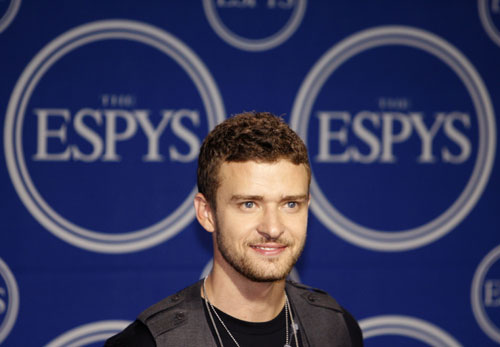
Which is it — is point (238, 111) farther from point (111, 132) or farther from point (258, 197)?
point (258, 197)

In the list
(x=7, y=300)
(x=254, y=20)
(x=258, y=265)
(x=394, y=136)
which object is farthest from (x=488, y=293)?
(x=7, y=300)

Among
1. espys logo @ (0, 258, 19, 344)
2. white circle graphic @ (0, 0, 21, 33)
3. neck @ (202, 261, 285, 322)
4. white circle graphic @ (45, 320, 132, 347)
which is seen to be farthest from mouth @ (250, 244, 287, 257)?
white circle graphic @ (0, 0, 21, 33)

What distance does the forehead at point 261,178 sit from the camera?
1.34 meters

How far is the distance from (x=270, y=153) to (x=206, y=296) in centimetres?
49

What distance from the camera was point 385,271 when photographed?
6.95 feet

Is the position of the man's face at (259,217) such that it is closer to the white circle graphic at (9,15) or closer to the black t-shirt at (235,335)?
the black t-shirt at (235,335)

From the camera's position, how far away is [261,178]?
4.40 feet

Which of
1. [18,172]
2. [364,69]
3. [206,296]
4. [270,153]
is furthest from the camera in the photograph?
[364,69]

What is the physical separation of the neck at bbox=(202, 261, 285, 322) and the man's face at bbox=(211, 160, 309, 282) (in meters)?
0.07

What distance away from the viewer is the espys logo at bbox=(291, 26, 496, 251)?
2.07 m

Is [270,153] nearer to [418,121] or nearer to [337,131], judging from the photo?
[337,131]

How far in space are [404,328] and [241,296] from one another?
1.05m

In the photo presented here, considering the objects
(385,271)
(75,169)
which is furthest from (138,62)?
(385,271)

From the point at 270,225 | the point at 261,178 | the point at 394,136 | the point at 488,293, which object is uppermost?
the point at 394,136
